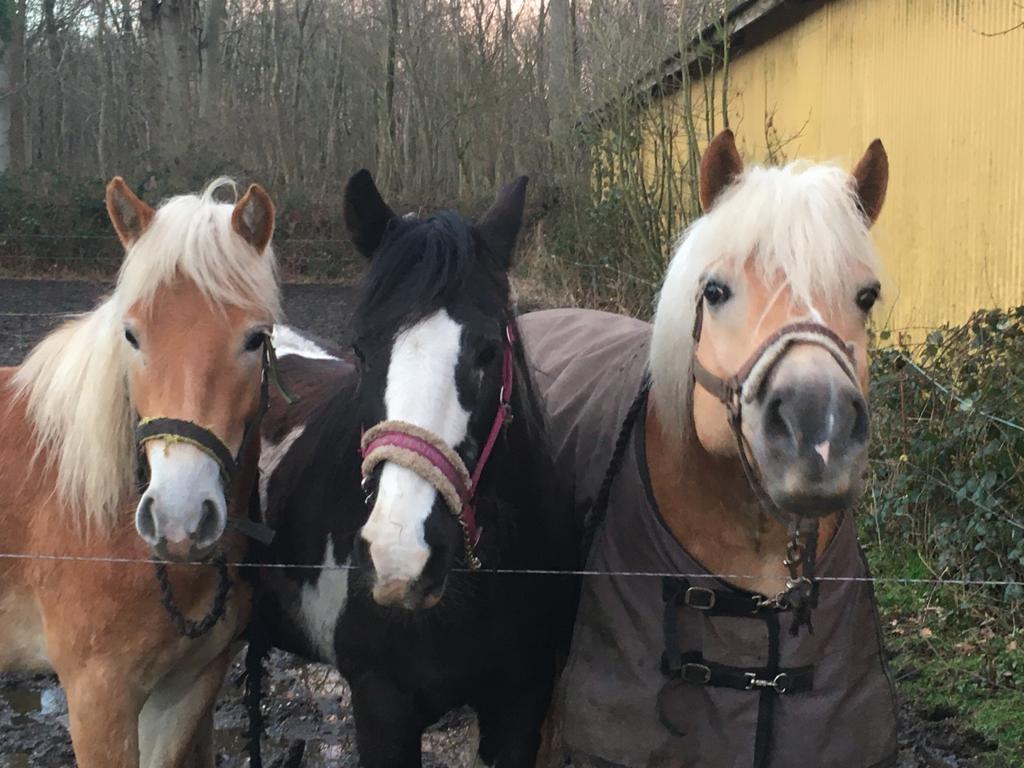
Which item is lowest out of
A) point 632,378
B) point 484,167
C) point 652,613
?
point 652,613

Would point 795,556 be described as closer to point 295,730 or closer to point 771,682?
point 771,682

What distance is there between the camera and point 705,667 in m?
2.18

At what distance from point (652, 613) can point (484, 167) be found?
50.5 ft

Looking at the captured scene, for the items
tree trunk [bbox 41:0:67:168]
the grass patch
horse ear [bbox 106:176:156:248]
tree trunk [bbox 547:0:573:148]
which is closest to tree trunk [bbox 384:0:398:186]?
tree trunk [bbox 547:0:573:148]

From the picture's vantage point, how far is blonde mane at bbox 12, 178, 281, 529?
236cm

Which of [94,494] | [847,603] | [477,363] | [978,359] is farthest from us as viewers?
[978,359]

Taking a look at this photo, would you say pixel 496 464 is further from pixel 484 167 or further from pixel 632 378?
pixel 484 167

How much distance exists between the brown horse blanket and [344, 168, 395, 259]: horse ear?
0.81 m

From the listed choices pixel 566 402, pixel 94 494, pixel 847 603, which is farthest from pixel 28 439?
pixel 847 603

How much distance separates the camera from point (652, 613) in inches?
89.6

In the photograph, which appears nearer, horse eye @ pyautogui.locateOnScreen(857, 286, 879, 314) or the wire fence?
horse eye @ pyautogui.locateOnScreen(857, 286, 879, 314)

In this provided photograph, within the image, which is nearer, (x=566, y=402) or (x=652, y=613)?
(x=652, y=613)

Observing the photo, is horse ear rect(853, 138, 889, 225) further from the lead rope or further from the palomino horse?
the palomino horse

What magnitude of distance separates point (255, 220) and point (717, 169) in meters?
1.22
